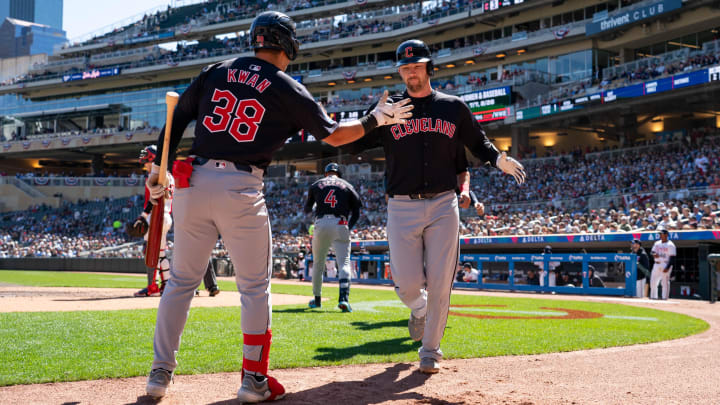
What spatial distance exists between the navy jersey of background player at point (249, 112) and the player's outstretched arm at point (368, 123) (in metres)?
0.10

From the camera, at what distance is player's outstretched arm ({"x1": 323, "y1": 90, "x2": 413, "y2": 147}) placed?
12.1 ft

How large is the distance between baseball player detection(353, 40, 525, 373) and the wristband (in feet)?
3.21

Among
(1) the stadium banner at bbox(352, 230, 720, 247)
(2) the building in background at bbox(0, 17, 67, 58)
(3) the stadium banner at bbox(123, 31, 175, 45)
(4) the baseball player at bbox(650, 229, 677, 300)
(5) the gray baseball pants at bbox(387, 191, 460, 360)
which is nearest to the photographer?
(5) the gray baseball pants at bbox(387, 191, 460, 360)

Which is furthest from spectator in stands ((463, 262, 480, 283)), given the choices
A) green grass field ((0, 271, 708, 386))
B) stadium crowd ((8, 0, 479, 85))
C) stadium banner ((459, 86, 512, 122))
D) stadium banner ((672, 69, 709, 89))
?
stadium crowd ((8, 0, 479, 85))

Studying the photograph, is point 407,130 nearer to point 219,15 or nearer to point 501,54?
point 501,54

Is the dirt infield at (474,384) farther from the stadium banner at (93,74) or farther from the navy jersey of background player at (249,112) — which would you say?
the stadium banner at (93,74)

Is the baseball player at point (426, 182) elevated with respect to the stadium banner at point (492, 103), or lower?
lower

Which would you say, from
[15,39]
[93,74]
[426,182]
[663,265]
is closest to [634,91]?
[663,265]

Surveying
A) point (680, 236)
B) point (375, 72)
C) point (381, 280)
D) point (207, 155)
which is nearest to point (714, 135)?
point (680, 236)

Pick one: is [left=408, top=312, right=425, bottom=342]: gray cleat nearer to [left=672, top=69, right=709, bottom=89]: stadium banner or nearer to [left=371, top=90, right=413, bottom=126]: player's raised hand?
[left=371, top=90, right=413, bottom=126]: player's raised hand

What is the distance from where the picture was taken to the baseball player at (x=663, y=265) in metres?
14.8

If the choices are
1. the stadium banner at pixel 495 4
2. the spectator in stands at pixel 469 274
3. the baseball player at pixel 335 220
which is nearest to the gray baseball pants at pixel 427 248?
the baseball player at pixel 335 220

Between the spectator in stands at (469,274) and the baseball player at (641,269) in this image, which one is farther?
the spectator in stands at (469,274)

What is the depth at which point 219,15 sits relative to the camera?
58.8 m
